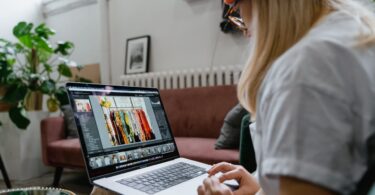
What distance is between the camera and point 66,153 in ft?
8.05

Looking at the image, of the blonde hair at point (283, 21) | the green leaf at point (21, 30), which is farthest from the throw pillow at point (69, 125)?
the blonde hair at point (283, 21)

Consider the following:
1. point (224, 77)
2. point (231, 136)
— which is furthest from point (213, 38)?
point (231, 136)

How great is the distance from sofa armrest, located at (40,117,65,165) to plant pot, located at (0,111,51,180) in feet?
1.15

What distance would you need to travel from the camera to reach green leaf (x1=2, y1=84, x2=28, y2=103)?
2710mm

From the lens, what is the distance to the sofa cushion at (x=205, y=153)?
1711 millimetres

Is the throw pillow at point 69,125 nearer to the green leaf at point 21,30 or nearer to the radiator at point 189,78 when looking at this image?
the radiator at point 189,78

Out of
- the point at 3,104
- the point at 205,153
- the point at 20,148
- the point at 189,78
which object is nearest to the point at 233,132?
the point at 205,153

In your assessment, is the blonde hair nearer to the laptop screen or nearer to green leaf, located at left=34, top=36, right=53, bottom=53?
the laptop screen

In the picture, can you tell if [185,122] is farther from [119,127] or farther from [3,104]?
[3,104]

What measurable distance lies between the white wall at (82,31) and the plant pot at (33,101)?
2.82ft

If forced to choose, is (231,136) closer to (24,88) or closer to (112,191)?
(112,191)

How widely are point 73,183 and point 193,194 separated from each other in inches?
94.2

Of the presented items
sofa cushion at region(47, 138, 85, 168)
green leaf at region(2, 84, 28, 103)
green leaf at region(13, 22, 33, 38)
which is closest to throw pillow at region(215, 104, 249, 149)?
sofa cushion at region(47, 138, 85, 168)

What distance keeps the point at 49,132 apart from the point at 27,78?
0.63 metres
